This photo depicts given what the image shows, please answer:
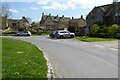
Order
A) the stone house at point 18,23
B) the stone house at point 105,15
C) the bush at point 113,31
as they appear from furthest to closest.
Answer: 1. the stone house at point 18,23
2. the stone house at point 105,15
3. the bush at point 113,31

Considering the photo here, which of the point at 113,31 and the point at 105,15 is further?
the point at 105,15

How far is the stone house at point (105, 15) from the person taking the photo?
66113mm

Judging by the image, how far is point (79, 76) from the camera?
12.1 metres

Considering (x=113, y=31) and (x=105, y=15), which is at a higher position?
(x=105, y=15)

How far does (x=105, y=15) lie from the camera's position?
69.4 meters

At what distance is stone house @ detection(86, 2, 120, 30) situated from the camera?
217 ft

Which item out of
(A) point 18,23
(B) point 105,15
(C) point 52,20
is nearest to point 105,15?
(B) point 105,15

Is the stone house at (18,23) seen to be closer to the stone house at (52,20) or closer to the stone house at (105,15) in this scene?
the stone house at (52,20)

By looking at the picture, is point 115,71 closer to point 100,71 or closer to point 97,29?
point 100,71

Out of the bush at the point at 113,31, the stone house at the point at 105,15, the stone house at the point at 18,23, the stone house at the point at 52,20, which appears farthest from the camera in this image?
the stone house at the point at 52,20

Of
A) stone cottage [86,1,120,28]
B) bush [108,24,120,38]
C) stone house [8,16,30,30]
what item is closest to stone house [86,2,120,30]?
stone cottage [86,1,120,28]

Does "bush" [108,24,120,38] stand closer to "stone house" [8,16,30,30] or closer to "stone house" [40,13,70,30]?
"stone house" [8,16,30,30]

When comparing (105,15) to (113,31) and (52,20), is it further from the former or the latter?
(52,20)

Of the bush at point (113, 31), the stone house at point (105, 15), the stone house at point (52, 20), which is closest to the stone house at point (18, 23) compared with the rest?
the stone house at point (52, 20)
